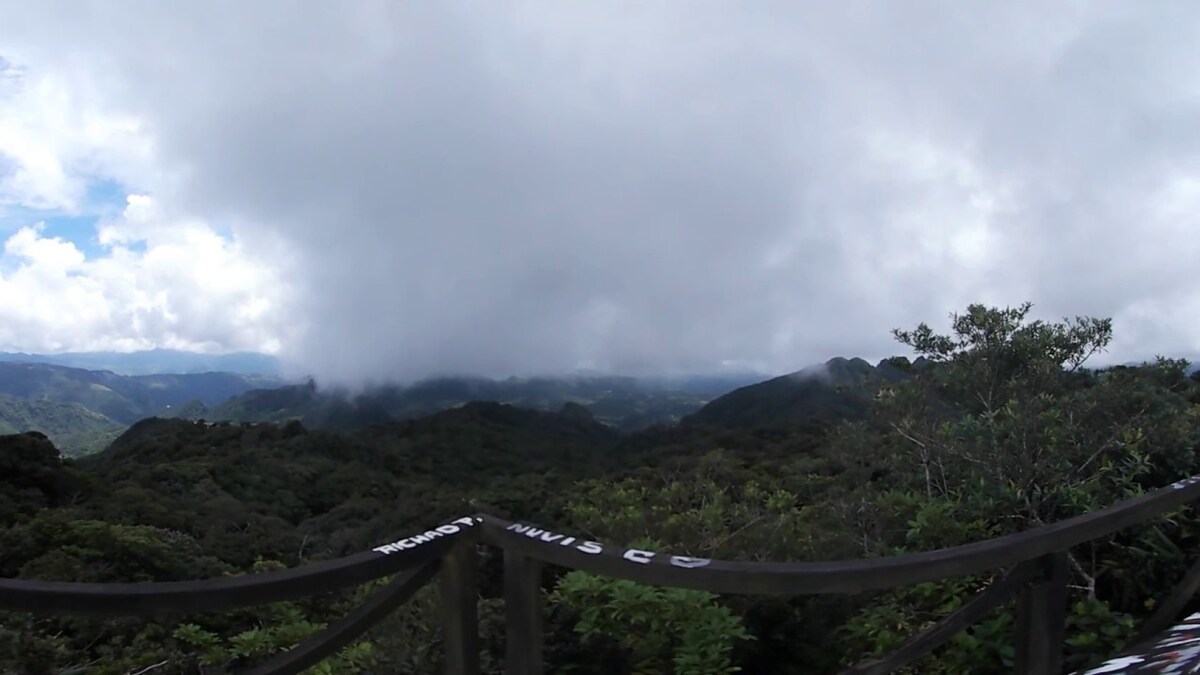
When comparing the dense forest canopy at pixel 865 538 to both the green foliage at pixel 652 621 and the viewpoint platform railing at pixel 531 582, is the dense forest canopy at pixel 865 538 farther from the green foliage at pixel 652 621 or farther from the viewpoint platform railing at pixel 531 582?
the viewpoint platform railing at pixel 531 582

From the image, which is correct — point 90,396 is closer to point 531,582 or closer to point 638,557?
point 531,582

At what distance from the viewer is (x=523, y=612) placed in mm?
2025

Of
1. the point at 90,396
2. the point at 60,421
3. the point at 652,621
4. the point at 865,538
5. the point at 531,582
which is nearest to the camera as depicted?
the point at 531,582

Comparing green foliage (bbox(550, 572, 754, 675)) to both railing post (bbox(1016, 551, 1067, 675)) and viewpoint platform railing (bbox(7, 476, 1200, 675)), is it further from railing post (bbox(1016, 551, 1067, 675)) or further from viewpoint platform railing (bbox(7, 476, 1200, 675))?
railing post (bbox(1016, 551, 1067, 675))

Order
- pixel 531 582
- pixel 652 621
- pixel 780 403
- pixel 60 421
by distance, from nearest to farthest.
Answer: pixel 531 582
pixel 652 621
pixel 780 403
pixel 60 421

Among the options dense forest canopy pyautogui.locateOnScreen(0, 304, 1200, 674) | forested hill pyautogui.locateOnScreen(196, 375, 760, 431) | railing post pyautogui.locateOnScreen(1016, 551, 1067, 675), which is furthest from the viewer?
forested hill pyautogui.locateOnScreen(196, 375, 760, 431)

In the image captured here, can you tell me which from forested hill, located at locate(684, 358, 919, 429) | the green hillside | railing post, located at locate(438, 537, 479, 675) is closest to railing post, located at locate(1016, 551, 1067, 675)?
railing post, located at locate(438, 537, 479, 675)

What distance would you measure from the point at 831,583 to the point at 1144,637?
163 cm

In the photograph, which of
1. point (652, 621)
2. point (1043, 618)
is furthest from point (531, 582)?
point (1043, 618)

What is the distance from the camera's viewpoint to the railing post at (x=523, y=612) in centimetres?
201

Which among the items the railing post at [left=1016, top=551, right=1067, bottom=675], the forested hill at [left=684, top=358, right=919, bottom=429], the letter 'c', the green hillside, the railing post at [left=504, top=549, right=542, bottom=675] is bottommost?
the railing post at [left=1016, top=551, right=1067, bottom=675]

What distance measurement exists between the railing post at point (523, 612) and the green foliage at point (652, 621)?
0.84 metres

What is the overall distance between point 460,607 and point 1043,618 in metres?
1.55

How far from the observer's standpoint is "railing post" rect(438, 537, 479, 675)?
6.61 feet
